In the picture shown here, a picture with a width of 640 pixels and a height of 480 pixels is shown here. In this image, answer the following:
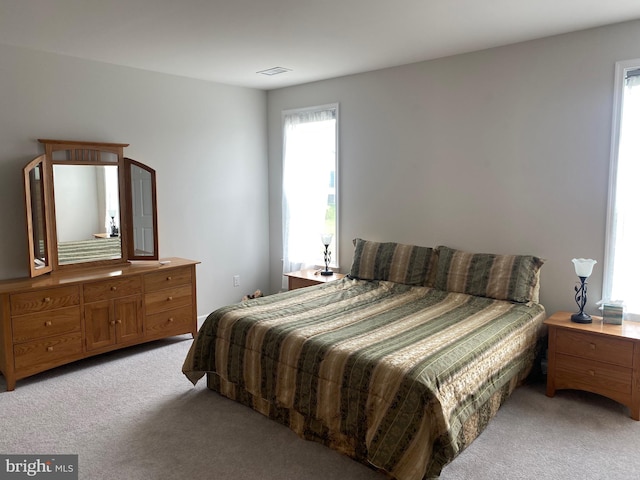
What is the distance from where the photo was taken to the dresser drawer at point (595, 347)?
9.41 feet

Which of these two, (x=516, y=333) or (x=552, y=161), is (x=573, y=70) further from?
(x=516, y=333)

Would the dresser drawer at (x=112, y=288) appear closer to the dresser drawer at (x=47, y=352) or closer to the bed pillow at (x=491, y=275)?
the dresser drawer at (x=47, y=352)

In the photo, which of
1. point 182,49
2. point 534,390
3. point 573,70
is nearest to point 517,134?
point 573,70

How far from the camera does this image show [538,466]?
240 centimetres

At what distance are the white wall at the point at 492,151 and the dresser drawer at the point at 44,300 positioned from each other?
2.50 metres

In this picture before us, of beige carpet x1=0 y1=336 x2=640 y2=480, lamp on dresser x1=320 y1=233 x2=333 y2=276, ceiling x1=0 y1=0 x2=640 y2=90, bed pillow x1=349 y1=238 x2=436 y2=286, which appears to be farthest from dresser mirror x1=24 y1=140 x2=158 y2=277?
bed pillow x1=349 y1=238 x2=436 y2=286

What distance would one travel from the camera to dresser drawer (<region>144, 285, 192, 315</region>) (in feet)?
13.3

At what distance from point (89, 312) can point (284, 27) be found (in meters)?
2.59

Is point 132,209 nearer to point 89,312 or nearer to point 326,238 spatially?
point 89,312

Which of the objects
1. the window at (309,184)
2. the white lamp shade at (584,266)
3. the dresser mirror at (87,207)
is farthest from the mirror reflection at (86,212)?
the white lamp shade at (584,266)

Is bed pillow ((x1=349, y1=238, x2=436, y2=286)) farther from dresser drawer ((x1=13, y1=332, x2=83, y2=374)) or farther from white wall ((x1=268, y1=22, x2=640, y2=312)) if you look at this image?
dresser drawer ((x1=13, y1=332, x2=83, y2=374))

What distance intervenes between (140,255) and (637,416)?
13.0 ft

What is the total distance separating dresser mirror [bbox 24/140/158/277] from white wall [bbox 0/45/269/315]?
0.14 metres

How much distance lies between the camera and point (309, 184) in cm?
504
